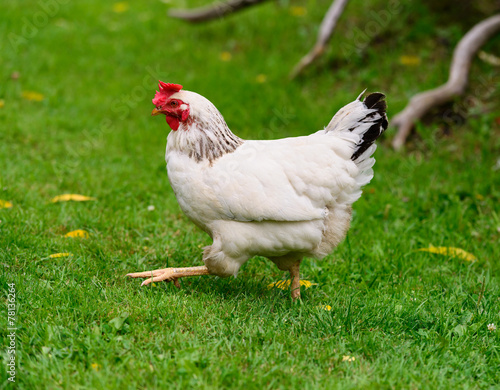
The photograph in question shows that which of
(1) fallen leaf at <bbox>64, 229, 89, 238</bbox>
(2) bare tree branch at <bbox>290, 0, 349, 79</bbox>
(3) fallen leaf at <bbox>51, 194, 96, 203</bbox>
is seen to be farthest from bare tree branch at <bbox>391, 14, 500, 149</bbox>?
(1) fallen leaf at <bbox>64, 229, 89, 238</bbox>

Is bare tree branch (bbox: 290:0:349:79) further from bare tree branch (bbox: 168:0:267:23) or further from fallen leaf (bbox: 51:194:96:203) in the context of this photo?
fallen leaf (bbox: 51:194:96:203)

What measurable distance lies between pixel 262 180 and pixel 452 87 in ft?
13.7

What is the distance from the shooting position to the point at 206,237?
464cm

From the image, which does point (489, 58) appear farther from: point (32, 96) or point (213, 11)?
point (32, 96)

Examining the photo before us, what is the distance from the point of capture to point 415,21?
793cm

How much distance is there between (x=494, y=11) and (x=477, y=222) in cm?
409

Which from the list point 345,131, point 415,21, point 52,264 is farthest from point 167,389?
point 415,21

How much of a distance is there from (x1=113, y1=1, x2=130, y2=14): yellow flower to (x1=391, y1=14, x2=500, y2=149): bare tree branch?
5926 mm

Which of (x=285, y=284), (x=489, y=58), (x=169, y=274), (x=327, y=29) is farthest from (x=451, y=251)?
(x=327, y=29)

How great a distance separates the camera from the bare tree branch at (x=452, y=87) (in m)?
6.36

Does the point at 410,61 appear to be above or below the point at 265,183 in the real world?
above

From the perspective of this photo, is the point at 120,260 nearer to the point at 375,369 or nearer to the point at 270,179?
the point at 270,179

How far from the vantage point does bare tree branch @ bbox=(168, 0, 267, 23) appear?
8.24m

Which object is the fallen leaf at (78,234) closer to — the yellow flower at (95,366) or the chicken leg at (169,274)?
the chicken leg at (169,274)
